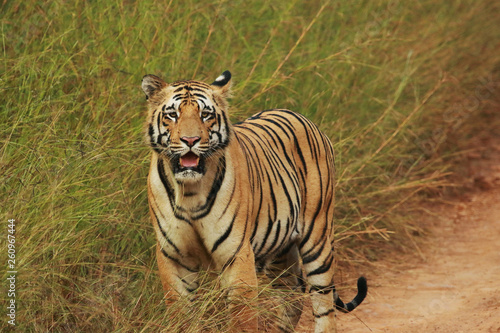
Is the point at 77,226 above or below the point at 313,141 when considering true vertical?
below

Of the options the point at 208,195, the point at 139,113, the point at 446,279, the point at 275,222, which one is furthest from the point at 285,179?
the point at 446,279

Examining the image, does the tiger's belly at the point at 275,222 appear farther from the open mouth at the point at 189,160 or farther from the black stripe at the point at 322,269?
the open mouth at the point at 189,160

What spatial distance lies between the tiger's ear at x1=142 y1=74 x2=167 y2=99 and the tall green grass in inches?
22.1

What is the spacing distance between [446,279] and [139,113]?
8.20ft

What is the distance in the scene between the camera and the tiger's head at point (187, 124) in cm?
331

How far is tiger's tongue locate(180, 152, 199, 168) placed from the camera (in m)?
3.33

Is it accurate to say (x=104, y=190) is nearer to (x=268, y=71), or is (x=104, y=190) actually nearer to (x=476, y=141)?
(x=268, y=71)

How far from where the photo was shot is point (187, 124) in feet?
11.0

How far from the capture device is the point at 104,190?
13.2 feet

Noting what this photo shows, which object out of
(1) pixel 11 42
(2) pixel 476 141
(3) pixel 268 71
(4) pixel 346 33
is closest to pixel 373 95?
(4) pixel 346 33

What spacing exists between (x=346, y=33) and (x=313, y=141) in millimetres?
2817

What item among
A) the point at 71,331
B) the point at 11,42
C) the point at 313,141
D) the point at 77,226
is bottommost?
the point at 71,331

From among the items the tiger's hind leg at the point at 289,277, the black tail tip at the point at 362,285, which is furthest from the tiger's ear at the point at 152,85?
the black tail tip at the point at 362,285

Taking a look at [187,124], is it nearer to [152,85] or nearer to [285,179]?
[152,85]
